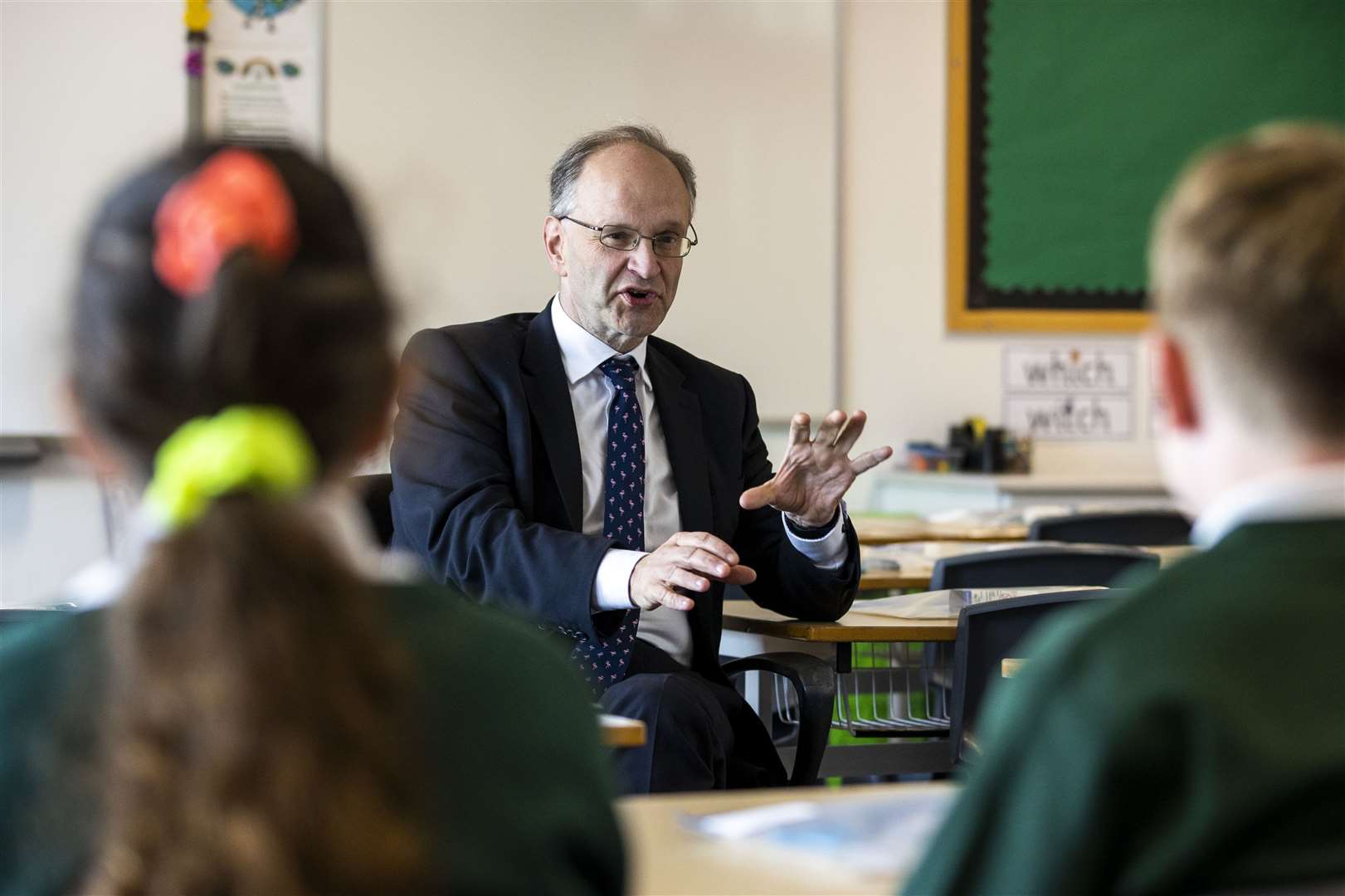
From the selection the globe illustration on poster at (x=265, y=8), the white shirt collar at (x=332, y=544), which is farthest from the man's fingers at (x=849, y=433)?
the globe illustration on poster at (x=265, y=8)

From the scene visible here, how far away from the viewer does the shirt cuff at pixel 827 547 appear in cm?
264

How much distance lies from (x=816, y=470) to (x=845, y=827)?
144 cm

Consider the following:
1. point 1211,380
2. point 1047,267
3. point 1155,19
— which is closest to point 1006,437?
point 1047,267

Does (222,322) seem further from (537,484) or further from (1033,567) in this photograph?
(1033,567)

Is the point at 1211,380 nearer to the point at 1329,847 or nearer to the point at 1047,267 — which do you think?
the point at 1329,847

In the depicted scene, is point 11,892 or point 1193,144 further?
point 1193,144

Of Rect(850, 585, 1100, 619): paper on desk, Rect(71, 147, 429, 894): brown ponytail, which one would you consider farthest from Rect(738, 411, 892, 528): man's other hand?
Rect(71, 147, 429, 894): brown ponytail

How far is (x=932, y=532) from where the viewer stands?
4273 mm

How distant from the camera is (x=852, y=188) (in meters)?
5.79

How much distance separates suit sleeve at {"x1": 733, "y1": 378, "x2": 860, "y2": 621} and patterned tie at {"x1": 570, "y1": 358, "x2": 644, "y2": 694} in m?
0.22

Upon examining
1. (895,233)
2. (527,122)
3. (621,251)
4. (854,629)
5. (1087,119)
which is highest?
(1087,119)

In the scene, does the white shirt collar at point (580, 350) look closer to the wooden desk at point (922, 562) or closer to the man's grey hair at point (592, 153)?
the man's grey hair at point (592, 153)

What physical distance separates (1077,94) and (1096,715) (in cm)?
555

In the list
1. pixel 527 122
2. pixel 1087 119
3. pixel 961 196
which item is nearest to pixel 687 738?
pixel 527 122
